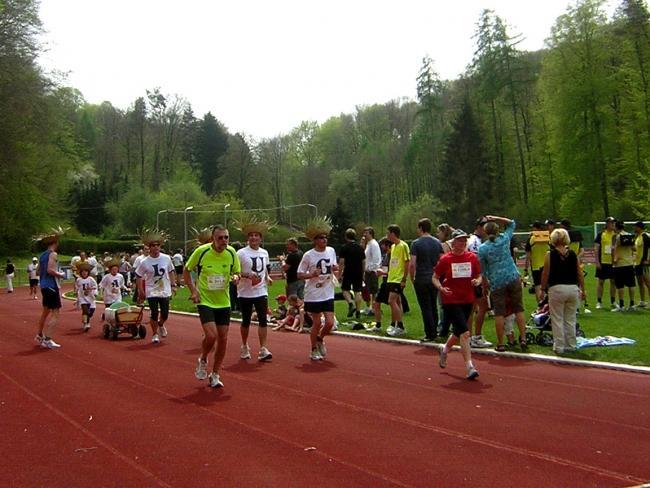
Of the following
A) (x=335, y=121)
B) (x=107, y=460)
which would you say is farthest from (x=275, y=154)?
(x=107, y=460)

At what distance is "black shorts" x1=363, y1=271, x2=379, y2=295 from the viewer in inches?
694

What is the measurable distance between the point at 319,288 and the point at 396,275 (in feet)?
9.42

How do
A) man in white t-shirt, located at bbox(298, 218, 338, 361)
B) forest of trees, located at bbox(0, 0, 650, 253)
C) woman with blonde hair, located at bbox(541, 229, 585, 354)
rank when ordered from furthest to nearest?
1. forest of trees, located at bbox(0, 0, 650, 253)
2. man in white t-shirt, located at bbox(298, 218, 338, 361)
3. woman with blonde hair, located at bbox(541, 229, 585, 354)

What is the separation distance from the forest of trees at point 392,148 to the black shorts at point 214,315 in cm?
4275

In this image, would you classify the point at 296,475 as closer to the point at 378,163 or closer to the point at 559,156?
the point at 559,156

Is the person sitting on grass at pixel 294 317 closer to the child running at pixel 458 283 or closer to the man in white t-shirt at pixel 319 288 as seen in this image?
the man in white t-shirt at pixel 319 288

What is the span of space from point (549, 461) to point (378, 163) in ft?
246

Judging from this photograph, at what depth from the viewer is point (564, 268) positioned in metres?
10.9

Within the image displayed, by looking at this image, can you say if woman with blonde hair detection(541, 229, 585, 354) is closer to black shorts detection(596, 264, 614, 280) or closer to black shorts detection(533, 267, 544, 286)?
black shorts detection(533, 267, 544, 286)

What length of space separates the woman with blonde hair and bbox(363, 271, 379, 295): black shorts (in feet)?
22.7

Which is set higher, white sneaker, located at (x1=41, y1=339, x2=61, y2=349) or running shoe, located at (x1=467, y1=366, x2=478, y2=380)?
white sneaker, located at (x1=41, y1=339, x2=61, y2=349)

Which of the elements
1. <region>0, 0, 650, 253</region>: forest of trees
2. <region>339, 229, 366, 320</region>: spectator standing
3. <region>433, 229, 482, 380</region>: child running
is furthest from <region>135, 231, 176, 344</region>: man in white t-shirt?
<region>0, 0, 650, 253</region>: forest of trees

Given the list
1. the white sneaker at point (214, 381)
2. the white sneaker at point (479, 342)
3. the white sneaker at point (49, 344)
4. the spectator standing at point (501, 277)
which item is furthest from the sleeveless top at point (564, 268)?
the white sneaker at point (49, 344)

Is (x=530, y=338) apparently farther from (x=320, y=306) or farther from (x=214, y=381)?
(x=214, y=381)
